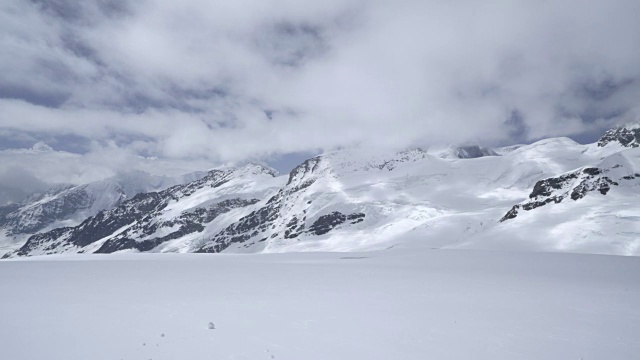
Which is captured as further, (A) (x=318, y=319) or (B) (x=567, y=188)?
(B) (x=567, y=188)

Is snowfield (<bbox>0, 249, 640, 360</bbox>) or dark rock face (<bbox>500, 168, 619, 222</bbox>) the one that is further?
dark rock face (<bbox>500, 168, 619, 222</bbox>)

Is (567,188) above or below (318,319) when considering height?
below

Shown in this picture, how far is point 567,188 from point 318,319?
430 ft

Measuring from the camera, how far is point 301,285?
16672mm

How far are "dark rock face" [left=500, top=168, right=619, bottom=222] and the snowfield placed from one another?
345 feet

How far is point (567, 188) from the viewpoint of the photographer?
113m

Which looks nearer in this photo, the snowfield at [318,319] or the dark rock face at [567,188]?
the snowfield at [318,319]

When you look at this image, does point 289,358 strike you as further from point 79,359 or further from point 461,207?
point 461,207

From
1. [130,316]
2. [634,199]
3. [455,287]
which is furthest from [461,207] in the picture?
[130,316]

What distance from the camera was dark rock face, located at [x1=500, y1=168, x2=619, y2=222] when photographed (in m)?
106

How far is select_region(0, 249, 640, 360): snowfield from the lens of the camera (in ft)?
26.3

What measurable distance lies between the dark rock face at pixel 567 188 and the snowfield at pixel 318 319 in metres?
105

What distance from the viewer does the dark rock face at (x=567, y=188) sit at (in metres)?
106

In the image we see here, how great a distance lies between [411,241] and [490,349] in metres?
113
